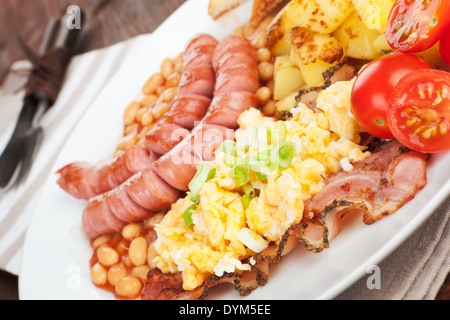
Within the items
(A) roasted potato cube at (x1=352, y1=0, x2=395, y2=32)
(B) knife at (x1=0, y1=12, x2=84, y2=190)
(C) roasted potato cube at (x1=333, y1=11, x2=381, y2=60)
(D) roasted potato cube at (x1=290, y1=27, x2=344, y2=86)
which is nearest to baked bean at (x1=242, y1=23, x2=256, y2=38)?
(D) roasted potato cube at (x1=290, y1=27, x2=344, y2=86)

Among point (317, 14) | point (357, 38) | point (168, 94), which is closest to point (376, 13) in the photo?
point (357, 38)

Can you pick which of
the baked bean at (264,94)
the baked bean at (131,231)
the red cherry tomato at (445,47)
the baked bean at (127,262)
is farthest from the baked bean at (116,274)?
the red cherry tomato at (445,47)

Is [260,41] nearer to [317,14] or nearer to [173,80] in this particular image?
[317,14]

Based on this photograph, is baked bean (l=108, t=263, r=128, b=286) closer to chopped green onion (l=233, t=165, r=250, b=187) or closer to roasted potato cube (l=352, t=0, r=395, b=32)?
chopped green onion (l=233, t=165, r=250, b=187)

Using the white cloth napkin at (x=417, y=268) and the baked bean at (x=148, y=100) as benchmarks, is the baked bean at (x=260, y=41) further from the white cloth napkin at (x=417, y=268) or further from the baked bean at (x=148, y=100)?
the white cloth napkin at (x=417, y=268)
